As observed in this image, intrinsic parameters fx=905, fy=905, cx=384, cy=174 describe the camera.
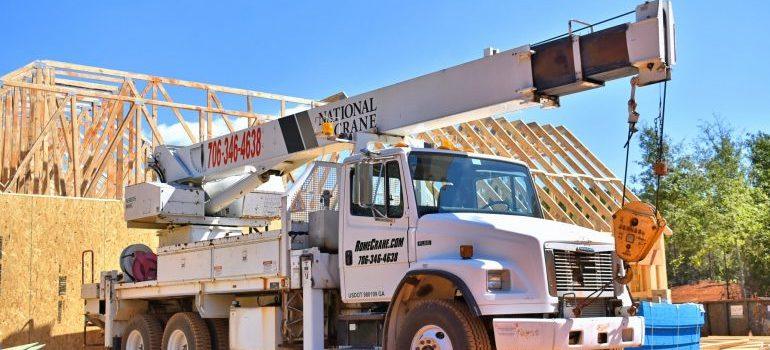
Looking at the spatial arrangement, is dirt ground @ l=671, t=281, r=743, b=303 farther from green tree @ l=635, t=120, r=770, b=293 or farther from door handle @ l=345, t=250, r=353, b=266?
door handle @ l=345, t=250, r=353, b=266

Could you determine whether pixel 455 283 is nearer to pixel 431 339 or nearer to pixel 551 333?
pixel 431 339

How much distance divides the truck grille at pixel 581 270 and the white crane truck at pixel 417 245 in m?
0.02

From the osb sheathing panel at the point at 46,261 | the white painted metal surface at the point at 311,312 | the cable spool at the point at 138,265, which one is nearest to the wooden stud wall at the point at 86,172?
the osb sheathing panel at the point at 46,261

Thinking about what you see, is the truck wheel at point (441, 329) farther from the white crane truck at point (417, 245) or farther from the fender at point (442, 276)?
the fender at point (442, 276)

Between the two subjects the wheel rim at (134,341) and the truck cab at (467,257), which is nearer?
the truck cab at (467,257)

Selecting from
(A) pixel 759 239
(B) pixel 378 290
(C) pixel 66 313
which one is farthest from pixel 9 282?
(A) pixel 759 239

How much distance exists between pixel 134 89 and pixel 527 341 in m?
14.1

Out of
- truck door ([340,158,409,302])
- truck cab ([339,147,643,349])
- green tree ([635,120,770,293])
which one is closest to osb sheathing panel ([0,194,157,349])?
truck door ([340,158,409,302])

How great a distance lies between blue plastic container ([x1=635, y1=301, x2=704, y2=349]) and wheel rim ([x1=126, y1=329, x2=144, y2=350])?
645cm

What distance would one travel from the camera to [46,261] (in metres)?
15.8

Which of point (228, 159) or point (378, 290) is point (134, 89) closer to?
point (228, 159)

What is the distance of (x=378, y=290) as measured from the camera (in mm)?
8641

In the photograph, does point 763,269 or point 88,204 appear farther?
point 763,269

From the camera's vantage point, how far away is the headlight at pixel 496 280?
303 inches
